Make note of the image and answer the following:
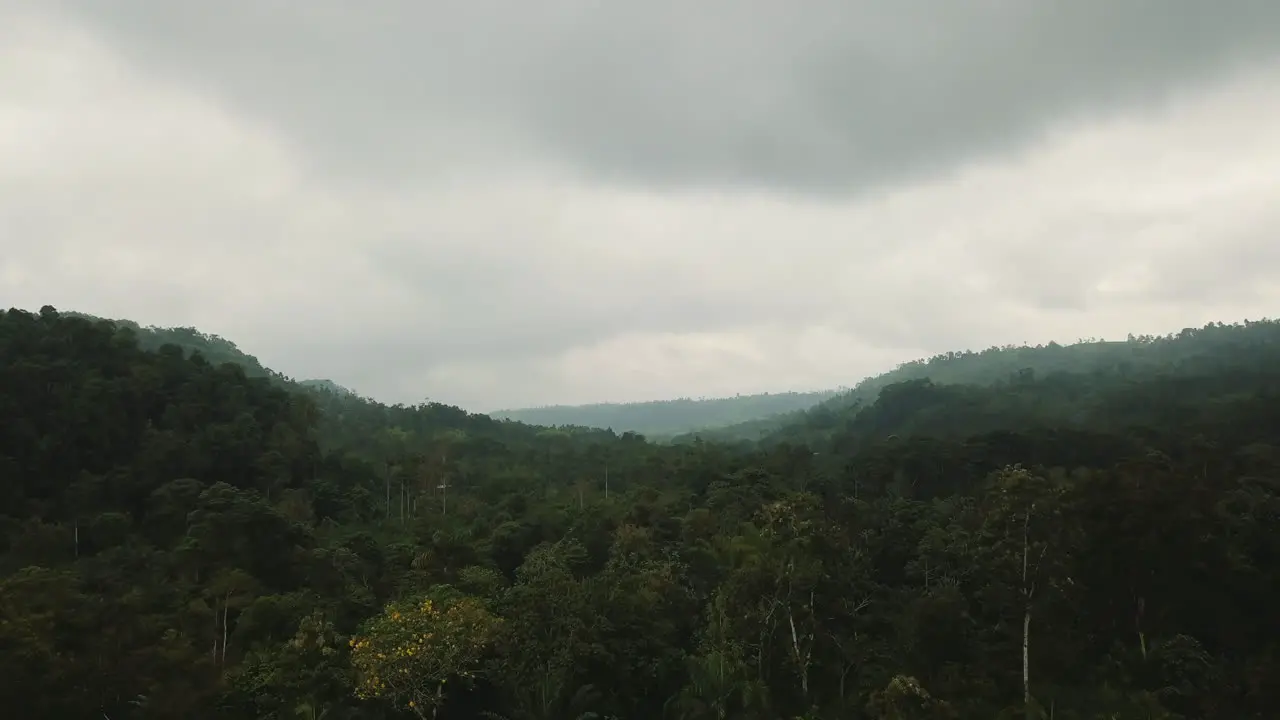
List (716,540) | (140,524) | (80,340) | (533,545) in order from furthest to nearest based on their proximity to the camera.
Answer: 1. (80,340)
2. (533,545)
3. (140,524)
4. (716,540)

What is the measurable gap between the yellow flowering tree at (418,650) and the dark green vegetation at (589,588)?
8 cm

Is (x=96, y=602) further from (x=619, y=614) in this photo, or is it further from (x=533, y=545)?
(x=533, y=545)

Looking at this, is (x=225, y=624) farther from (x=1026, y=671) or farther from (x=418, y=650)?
(x=1026, y=671)

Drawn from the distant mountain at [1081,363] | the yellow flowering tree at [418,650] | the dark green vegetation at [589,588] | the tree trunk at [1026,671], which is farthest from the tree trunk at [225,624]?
the distant mountain at [1081,363]

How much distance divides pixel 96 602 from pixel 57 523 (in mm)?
15762

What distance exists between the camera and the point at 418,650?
64.5ft

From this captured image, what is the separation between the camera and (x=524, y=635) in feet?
66.7

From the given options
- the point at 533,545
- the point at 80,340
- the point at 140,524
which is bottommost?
the point at 533,545

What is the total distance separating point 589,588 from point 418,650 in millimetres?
5455

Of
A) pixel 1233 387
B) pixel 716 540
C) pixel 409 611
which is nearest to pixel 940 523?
pixel 716 540

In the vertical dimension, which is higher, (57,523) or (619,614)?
(57,523)

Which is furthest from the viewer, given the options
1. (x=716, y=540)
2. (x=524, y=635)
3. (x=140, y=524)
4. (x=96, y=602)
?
(x=140, y=524)

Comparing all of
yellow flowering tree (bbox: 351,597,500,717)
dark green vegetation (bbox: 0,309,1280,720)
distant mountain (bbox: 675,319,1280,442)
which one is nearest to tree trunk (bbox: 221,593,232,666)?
dark green vegetation (bbox: 0,309,1280,720)

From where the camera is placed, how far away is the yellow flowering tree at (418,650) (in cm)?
1950
